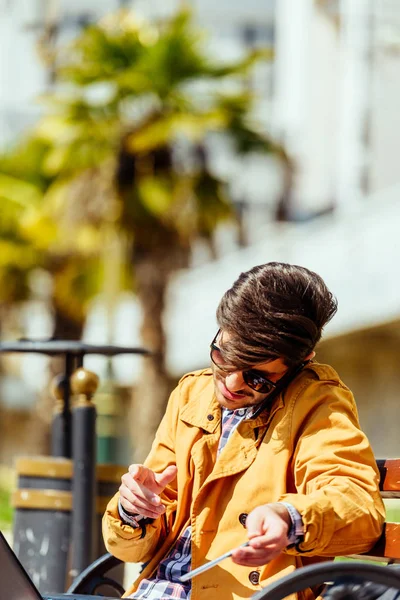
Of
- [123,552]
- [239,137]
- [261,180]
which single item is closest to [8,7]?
[261,180]

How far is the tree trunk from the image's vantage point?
1859 cm

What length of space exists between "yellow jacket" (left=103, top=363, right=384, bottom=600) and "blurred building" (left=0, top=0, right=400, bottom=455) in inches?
566

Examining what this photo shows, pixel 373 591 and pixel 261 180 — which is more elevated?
pixel 261 180

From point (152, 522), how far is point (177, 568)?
118 mm

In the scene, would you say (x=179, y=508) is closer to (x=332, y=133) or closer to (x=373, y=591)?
(x=373, y=591)

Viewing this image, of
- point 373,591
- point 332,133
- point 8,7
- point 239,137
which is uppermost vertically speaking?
point 8,7

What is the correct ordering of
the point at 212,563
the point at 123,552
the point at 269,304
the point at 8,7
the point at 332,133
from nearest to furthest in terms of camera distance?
the point at 212,563, the point at 269,304, the point at 123,552, the point at 332,133, the point at 8,7

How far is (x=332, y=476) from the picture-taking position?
2426mm

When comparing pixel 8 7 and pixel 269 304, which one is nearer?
pixel 269 304

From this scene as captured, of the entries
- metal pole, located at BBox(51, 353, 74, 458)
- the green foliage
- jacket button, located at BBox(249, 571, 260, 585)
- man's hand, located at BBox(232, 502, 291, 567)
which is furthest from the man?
the green foliage

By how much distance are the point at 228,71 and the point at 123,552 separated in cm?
1571

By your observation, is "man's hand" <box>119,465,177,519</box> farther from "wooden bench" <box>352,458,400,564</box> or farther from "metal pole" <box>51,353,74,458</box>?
"metal pole" <box>51,353,74,458</box>

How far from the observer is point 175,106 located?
1814cm

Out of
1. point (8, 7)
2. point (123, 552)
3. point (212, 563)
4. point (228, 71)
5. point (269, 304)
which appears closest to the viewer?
point (212, 563)
